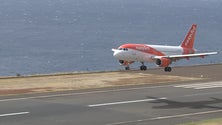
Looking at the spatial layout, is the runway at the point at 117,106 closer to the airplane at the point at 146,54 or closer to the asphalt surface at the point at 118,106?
the asphalt surface at the point at 118,106

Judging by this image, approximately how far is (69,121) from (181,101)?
609 inches

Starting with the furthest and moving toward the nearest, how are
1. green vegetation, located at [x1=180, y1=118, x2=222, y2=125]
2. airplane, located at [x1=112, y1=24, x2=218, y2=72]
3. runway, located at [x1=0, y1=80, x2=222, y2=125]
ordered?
airplane, located at [x1=112, y1=24, x2=218, y2=72]
runway, located at [x1=0, y1=80, x2=222, y2=125]
green vegetation, located at [x1=180, y1=118, x2=222, y2=125]

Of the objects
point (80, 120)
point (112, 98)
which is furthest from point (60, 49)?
point (80, 120)

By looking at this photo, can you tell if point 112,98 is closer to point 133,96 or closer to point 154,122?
point 133,96

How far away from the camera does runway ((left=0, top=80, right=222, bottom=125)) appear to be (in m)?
39.5

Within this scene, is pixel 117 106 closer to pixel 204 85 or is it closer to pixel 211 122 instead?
pixel 211 122

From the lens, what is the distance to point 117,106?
1831 inches

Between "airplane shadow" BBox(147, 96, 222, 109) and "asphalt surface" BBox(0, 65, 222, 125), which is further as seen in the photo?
"airplane shadow" BBox(147, 96, 222, 109)

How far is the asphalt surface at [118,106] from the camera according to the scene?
130 feet

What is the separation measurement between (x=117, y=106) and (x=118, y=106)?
0.30ft

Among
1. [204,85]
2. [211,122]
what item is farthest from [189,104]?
[204,85]

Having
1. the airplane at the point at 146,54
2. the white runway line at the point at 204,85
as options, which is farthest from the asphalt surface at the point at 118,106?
the airplane at the point at 146,54

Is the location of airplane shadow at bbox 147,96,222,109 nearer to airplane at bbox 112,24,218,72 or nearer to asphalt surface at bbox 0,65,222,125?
asphalt surface at bbox 0,65,222,125

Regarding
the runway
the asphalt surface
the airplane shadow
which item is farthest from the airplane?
the airplane shadow
